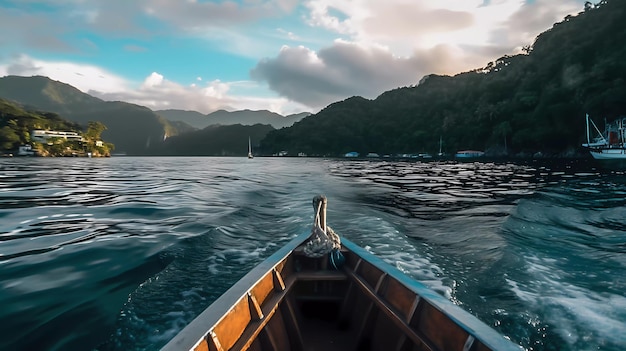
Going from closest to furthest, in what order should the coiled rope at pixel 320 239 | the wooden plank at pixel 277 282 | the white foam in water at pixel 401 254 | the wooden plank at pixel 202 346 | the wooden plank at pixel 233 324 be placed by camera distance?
1. the wooden plank at pixel 202 346
2. the wooden plank at pixel 233 324
3. the wooden plank at pixel 277 282
4. the coiled rope at pixel 320 239
5. the white foam in water at pixel 401 254

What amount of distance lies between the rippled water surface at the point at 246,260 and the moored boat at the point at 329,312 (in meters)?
2.05

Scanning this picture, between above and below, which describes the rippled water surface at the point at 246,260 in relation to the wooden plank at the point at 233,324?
below

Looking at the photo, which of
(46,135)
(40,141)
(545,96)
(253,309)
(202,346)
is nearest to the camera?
(202,346)

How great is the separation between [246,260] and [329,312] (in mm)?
4001

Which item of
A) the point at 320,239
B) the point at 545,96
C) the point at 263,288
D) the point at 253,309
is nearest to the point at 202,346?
the point at 253,309

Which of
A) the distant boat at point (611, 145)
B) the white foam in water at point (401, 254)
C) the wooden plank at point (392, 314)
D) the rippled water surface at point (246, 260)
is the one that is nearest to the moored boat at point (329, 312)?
the wooden plank at point (392, 314)

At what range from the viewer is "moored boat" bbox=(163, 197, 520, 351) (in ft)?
10.6

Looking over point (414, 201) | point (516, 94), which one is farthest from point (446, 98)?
point (414, 201)

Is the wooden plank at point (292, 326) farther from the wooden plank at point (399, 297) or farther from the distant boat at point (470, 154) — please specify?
the distant boat at point (470, 154)

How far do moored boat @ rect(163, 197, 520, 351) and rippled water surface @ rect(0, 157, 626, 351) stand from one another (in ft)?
6.73

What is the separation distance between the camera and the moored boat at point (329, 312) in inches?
128

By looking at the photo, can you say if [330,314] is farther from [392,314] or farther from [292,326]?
[392,314]

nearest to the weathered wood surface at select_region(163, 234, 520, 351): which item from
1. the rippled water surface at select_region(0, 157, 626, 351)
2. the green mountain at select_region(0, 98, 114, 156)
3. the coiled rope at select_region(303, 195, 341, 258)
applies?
the coiled rope at select_region(303, 195, 341, 258)

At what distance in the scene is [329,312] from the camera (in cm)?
554
